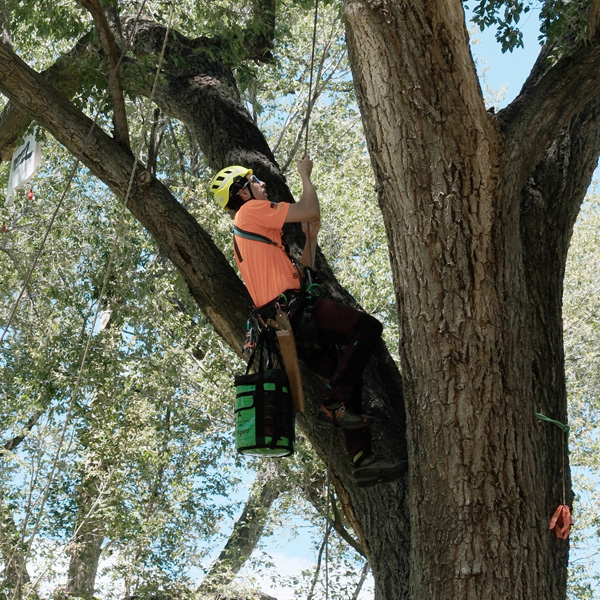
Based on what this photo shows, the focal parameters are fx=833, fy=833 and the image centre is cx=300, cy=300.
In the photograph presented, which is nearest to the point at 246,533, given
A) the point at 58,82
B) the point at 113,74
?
the point at 58,82

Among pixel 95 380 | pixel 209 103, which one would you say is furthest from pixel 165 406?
pixel 209 103

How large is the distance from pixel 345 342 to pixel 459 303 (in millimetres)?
660

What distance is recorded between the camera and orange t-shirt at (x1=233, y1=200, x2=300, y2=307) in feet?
12.5

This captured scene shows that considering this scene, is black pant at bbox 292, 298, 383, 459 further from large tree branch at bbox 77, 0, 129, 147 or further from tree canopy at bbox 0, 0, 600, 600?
large tree branch at bbox 77, 0, 129, 147

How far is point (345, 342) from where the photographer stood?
3660 mm

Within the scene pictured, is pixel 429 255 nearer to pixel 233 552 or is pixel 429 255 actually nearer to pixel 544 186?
pixel 544 186

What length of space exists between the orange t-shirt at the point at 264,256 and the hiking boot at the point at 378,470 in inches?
33.3

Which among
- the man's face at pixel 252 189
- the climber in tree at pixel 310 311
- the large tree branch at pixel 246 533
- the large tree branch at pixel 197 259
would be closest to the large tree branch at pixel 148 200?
the large tree branch at pixel 197 259

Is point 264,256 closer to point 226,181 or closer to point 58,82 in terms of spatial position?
point 226,181

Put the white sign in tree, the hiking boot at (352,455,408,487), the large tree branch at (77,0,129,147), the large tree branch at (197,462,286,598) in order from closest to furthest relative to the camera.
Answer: the hiking boot at (352,455,408,487), the large tree branch at (77,0,129,147), the white sign in tree, the large tree branch at (197,462,286,598)

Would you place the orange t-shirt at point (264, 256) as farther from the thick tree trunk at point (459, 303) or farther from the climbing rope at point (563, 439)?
the climbing rope at point (563, 439)

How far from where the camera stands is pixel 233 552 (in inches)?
487

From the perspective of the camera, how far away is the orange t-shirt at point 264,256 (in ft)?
12.5

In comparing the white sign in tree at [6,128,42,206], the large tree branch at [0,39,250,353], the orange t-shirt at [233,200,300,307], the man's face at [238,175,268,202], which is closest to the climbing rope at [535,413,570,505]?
the orange t-shirt at [233,200,300,307]
